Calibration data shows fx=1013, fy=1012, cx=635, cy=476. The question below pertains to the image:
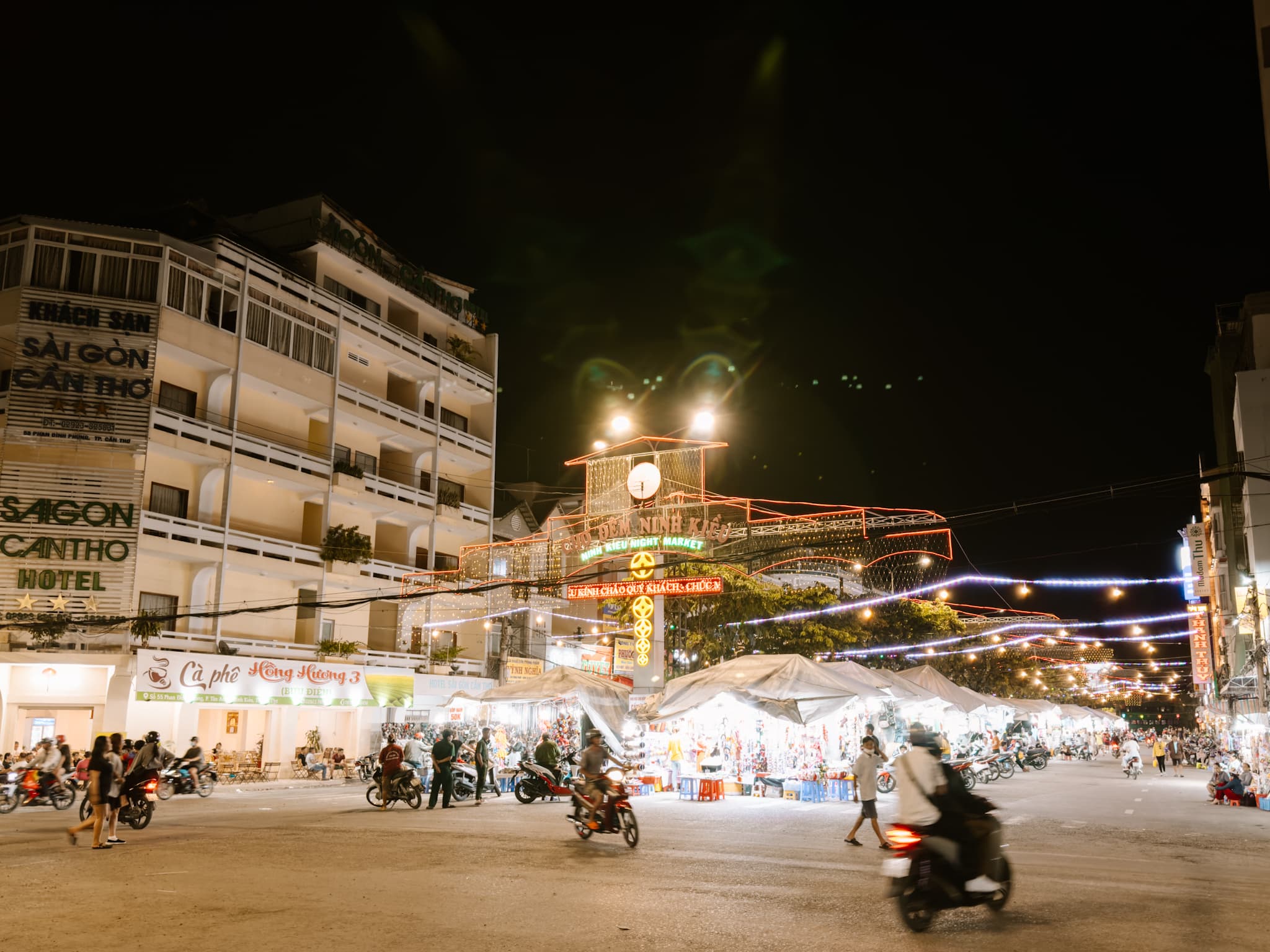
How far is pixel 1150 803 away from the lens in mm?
21766

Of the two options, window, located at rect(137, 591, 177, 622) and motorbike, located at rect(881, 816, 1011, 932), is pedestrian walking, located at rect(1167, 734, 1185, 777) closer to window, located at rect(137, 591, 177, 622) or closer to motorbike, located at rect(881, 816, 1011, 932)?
window, located at rect(137, 591, 177, 622)

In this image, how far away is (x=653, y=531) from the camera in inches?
990

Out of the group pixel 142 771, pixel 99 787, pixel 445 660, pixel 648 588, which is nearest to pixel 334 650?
pixel 445 660

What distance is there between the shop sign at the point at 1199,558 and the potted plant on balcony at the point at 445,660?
112 feet

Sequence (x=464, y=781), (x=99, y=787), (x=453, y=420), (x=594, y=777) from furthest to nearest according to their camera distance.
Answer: (x=453, y=420), (x=464, y=781), (x=594, y=777), (x=99, y=787)

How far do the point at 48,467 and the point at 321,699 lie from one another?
10.2m

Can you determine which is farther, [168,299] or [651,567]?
[168,299]

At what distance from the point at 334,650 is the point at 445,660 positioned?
18.1 ft

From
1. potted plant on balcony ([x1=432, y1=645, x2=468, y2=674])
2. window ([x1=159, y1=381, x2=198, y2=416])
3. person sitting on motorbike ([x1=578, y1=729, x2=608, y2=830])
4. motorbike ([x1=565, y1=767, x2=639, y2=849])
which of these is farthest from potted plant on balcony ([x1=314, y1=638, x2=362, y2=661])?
motorbike ([x1=565, y1=767, x2=639, y2=849])

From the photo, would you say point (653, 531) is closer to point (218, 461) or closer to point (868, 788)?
point (868, 788)

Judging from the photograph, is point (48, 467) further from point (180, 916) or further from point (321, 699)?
point (180, 916)

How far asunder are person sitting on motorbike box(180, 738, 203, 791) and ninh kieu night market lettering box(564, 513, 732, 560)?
10034 millimetres

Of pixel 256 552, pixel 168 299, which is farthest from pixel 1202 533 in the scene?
pixel 168 299

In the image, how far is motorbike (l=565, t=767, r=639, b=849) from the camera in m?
13.5
